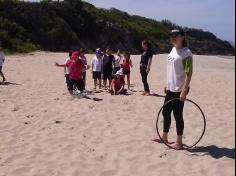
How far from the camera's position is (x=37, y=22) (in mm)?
51875

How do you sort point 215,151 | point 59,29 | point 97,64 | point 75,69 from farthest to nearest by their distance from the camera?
point 59,29, point 97,64, point 75,69, point 215,151

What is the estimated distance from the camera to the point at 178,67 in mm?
7305

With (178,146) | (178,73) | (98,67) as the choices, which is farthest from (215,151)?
(98,67)

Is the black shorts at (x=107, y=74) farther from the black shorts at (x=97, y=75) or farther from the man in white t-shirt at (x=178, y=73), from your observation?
the man in white t-shirt at (x=178, y=73)

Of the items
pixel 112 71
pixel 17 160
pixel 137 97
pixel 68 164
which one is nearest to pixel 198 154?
pixel 68 164

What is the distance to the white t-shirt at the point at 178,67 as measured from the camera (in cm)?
718

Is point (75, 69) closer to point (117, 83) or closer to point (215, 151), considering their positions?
point (117, 83)

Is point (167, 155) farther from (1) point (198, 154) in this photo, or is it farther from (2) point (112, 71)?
(2) point (112, 71)

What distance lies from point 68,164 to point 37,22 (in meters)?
46.4

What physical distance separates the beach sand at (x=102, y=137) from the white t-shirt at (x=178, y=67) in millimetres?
1022

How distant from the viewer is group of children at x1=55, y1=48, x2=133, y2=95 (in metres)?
13.4

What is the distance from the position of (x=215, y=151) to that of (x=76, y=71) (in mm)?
6546

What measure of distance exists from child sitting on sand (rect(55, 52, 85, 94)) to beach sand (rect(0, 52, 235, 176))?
38cm

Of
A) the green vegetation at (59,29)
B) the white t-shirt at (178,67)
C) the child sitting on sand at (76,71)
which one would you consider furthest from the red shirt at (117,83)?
the green vegetation at (59,29)
